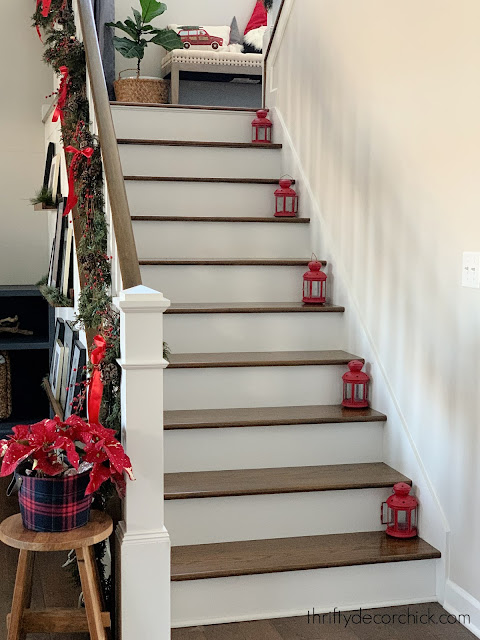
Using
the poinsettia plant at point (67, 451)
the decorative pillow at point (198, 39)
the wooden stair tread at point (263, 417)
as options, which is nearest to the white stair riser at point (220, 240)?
the wooden stair tread at point (263, 417)

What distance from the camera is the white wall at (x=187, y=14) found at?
6.47m

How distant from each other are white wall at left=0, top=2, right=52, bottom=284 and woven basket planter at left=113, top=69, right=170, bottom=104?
46 centimetres

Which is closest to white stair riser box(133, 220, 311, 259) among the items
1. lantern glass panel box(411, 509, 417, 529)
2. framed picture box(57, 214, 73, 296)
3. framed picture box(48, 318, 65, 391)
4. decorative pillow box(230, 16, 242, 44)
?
framed picture box(57, 214, 73, 296)

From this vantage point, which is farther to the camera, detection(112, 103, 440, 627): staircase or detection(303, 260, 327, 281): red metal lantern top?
detection(303, 260, 327, 281): red metal lantern top

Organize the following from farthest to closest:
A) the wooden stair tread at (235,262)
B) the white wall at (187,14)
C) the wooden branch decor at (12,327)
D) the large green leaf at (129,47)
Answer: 1. the white wall at (187,14)
2. the large green leaf at (129,47)
3. the wooden branch decor at (12,327)
4. the wooden stair tread at (235,262)

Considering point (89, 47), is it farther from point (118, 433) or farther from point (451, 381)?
point (451, 381)

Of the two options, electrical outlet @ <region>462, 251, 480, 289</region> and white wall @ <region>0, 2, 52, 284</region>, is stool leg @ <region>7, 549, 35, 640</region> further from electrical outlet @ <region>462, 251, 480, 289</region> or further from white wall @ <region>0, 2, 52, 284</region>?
white wall @ <region>0, 2, 52, 284</region>

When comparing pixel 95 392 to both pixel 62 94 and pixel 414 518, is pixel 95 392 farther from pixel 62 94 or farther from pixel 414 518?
pixel 62 94

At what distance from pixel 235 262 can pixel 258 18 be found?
3.35 m

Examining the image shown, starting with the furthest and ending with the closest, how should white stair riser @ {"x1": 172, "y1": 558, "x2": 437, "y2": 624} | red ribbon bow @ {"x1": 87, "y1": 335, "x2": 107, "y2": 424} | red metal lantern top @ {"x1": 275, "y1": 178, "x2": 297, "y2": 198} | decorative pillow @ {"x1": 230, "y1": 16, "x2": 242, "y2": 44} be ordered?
decorative pillow @ {"x1": 230, "y1": 16, "x2": 242, "y2": 44} → red metal lantern top @ {"x1": 275, "y1": 178, "x2": 297, "y2": 198} → white stair riser @ {"x1": 172, "y1": 558, "x2": 437, "y2": 624} → red ribbon bow @ {"x1": 87, "y1": 335, "x2": 107, "y2": 424}

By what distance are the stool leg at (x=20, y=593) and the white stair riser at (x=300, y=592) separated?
1.88 feet

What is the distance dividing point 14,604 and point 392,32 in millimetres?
2548

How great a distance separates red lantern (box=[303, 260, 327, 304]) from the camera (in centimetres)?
395

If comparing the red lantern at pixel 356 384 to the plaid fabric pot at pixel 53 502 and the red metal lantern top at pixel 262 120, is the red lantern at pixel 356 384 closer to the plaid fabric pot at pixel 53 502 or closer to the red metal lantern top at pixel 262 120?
the plaid fabric pot at pixel 53 502
